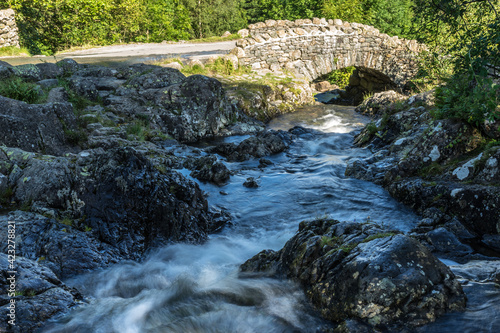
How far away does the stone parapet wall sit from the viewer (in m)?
18.3

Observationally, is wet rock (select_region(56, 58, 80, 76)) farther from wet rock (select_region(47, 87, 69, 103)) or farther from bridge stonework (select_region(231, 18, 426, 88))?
bridge stonework (select_region(231, 18, 426, 88))

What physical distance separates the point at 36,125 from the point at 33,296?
4.92 metres

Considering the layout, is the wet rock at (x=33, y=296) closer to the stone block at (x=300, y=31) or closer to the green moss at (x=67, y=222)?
the green moss at (x=67, y=222)

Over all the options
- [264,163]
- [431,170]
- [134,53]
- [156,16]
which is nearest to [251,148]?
[264,163]

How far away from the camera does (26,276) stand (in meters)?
3.84

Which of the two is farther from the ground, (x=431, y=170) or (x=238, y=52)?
(x=238, y=52)

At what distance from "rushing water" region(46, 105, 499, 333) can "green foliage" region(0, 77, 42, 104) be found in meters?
5.21

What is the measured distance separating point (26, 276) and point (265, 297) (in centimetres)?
267

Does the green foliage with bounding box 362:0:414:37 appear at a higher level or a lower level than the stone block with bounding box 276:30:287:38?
higher

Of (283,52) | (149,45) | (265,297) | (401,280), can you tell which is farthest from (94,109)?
(149,45)

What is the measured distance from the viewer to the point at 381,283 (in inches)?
136

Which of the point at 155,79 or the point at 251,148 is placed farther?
the point at 155,79

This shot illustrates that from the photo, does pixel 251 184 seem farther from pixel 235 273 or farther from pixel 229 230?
pixel 235 273

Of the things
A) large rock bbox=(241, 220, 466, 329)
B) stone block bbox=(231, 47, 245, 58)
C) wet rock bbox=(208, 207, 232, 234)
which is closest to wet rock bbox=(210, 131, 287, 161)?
wet rock bbox=(208, 207, 232, 234)
